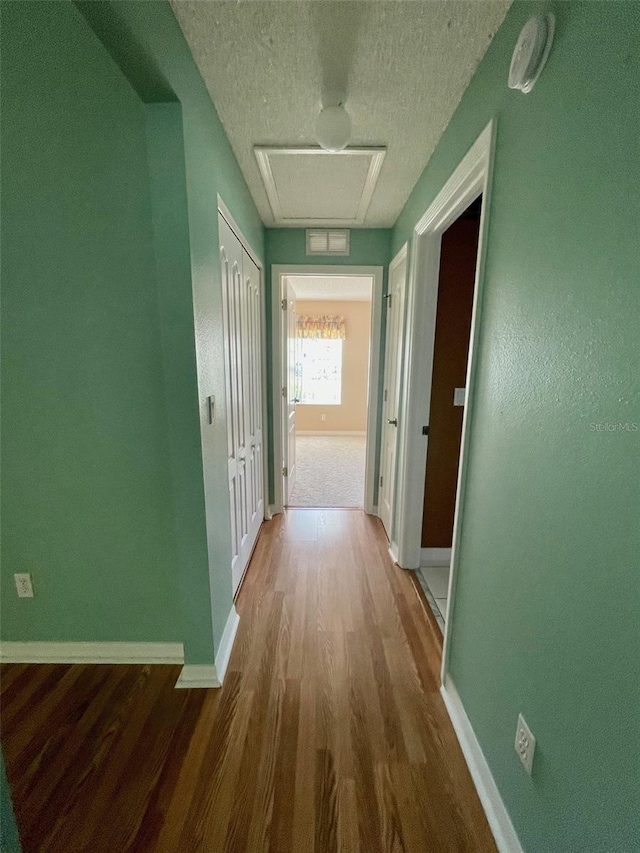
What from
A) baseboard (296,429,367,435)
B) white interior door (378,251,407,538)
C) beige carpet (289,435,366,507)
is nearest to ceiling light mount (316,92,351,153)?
white interior door (378,251,407,538)

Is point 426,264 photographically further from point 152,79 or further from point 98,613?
point 98,613

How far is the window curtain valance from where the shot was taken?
18.5 ft

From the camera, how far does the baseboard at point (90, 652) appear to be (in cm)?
152

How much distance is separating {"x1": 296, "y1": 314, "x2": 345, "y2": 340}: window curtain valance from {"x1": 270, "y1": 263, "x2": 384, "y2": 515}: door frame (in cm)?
292

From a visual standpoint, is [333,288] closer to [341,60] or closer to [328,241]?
[328,241]

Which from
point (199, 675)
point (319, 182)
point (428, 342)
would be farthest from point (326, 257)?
point (199, 675)

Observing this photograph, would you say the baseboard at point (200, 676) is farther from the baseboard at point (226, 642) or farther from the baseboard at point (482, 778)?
the baseboard at point (482, 778)

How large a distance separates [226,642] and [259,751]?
1.54 ft

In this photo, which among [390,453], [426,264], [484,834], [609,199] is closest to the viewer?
[609,199]

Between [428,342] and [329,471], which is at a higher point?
[428,342]

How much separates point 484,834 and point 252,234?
9.73 ft

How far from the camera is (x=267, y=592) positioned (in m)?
2.01

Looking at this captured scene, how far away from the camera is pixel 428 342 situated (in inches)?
77.4

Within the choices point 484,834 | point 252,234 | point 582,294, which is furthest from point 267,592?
point 252,234
